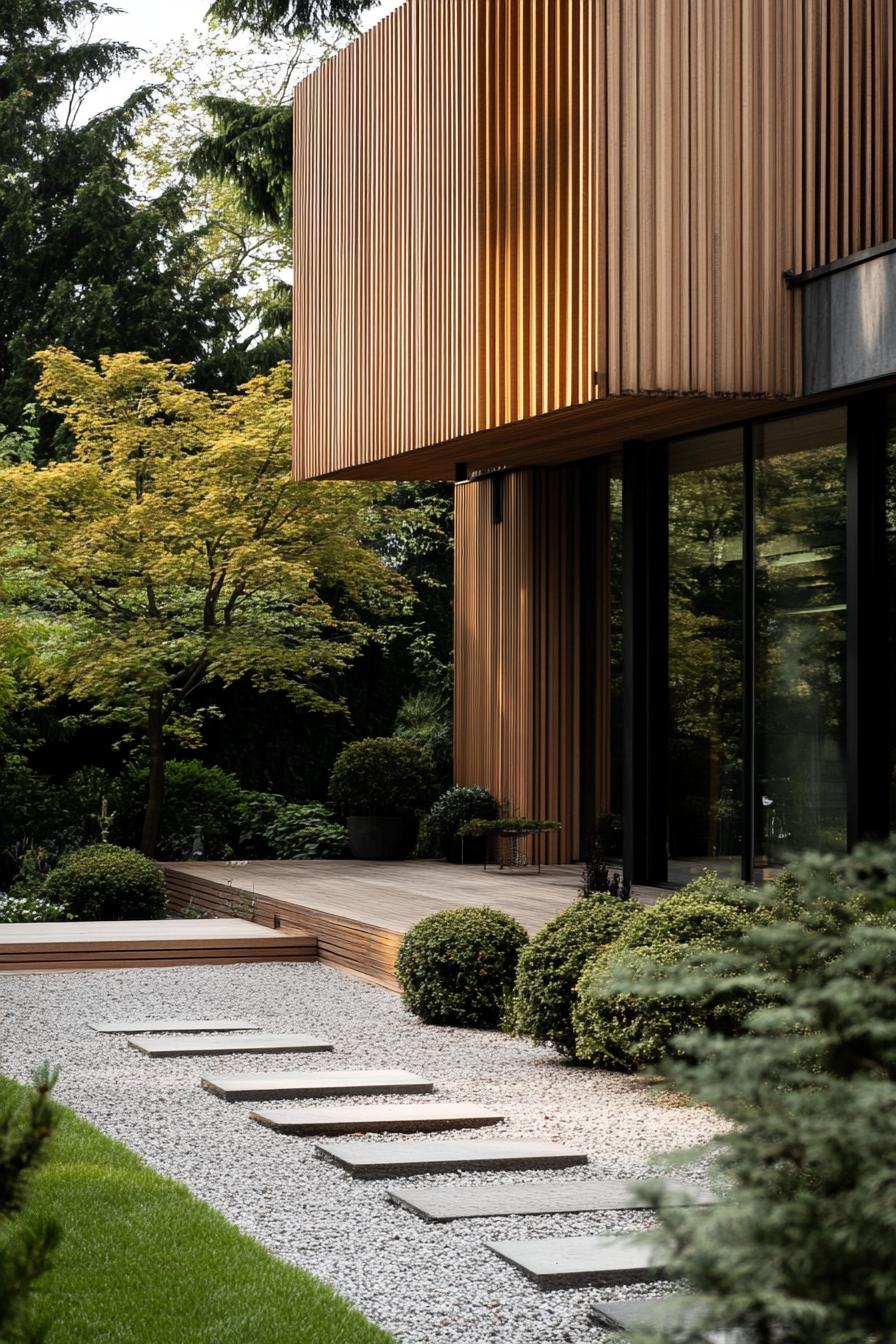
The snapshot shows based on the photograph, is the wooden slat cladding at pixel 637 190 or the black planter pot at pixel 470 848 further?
the black planter pot at pixel 470 848

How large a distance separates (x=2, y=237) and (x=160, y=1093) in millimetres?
20157

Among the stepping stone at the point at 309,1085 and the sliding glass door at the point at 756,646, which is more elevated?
the sliding glass door at the point at 756,646

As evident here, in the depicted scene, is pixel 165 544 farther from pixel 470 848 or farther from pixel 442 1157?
pixel 442 1157

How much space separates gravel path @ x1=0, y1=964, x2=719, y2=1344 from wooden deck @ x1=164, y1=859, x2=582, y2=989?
0.37m

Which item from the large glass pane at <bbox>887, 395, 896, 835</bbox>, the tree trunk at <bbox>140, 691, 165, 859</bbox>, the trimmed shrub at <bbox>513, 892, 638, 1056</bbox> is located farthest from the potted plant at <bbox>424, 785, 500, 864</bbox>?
the trimmed shrub at <bbox>513, 892, 638, 1056</bbox>

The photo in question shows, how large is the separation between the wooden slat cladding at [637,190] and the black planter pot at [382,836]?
5.07 metres

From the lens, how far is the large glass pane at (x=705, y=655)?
36.9 feet

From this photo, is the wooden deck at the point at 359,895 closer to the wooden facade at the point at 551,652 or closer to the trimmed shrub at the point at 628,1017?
the wooden facade at the point at 551,652


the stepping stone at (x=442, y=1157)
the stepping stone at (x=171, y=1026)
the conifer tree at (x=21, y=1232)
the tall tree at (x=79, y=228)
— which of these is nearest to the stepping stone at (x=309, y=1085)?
the stepping stone at (x=442, y=1157)

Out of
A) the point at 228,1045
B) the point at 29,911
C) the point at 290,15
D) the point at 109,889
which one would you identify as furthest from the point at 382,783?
the point at 290,15

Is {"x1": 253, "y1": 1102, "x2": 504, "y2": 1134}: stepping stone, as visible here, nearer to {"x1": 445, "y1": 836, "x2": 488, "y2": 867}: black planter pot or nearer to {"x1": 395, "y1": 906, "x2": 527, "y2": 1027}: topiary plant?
{"x1": 395, "y1": 906, "x2": 527, "y2": 1027}: topiary plant

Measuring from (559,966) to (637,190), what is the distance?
448 centimetres

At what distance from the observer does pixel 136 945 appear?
1116 centimetres

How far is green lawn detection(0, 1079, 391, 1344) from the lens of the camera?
12.5 ft
